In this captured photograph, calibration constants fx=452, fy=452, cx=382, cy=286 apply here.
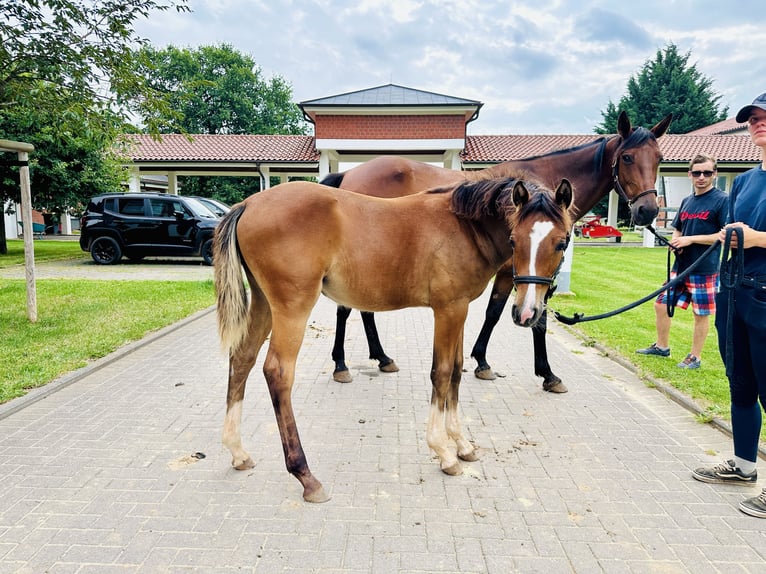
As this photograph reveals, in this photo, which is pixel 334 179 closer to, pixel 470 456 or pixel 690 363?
pixel 470 456

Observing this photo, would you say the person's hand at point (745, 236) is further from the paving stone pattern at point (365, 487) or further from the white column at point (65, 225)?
the white column at point (65, 225)

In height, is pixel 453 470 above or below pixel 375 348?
below

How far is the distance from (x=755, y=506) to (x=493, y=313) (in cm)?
258

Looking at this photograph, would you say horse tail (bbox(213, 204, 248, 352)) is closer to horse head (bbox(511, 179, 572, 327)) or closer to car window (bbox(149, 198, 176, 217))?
horse head (bbox(511, 179, 572, 327))

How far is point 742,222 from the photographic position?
8.45 feet

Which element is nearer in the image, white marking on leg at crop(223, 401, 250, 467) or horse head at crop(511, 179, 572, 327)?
horse head at crop(511, 179, 572, 327)

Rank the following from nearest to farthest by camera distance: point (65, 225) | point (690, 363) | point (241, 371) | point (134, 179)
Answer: point (241, 371) → point (690, 363) → point (134, 179) → point (65, 225)

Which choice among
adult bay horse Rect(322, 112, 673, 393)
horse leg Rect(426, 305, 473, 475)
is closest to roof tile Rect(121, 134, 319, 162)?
adult bay horse Rect(322, 112, 673, 393)

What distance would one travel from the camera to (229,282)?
111 inches

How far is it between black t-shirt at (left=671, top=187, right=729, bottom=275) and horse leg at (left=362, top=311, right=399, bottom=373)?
10.4 ft

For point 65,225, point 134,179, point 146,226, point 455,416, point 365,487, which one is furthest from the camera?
point 65,225

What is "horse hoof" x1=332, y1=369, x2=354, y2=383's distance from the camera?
4789mm

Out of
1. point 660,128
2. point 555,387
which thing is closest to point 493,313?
point 555,387


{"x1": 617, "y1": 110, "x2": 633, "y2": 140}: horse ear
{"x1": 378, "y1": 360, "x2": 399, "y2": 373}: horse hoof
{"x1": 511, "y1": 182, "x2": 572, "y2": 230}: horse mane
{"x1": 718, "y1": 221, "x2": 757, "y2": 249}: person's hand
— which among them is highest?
{"x1": 617, "y1": 110, "x2": 633, "y2": 140}: horse ear
